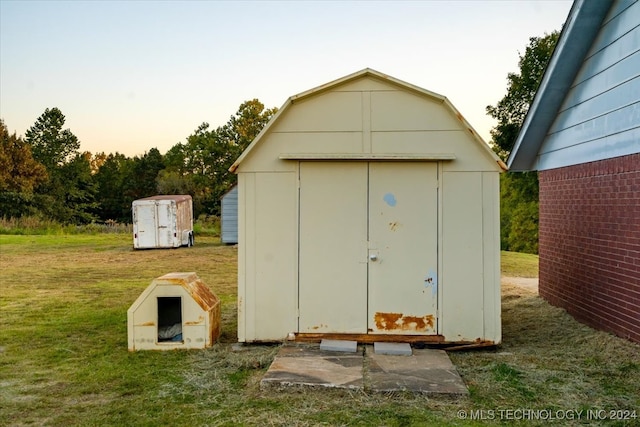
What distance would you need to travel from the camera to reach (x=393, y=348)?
19.9 ft

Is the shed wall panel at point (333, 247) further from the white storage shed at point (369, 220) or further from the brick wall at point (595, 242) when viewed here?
the brick wall at point (595, 242)

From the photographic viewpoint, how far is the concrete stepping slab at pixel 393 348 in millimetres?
5980

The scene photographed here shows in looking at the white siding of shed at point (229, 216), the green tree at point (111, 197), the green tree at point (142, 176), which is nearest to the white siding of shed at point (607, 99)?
the white siding of shed at point (229, 216)

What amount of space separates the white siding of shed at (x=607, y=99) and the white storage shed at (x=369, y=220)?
1.63 meters

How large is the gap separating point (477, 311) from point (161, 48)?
12379 mm

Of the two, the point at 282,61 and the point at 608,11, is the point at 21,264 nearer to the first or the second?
the point at 282,61

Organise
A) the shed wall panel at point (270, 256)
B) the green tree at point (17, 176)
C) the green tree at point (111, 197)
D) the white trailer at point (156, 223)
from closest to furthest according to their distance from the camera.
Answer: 1. the shed wall panel at point (270, 256)
2. the white trailer at point (156, 223)
3. the green tree at point (17, 176)
4. the green tree at point (111, 197)

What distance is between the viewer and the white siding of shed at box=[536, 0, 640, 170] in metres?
6.18

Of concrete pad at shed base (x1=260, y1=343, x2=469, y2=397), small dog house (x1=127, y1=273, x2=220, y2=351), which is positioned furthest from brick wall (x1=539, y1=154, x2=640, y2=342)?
small dog house (x1=127, y1=273, x2=220, y2=351)

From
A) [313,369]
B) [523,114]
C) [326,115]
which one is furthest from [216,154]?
[313,369]

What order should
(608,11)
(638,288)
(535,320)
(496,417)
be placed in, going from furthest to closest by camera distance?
(535,320) < (608,11) < (638,288) < (496,417)

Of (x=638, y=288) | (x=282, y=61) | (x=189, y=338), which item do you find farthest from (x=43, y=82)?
(x=638, y=288)

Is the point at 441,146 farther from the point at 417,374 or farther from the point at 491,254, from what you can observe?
the point at 417,374

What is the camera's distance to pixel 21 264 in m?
16.1
